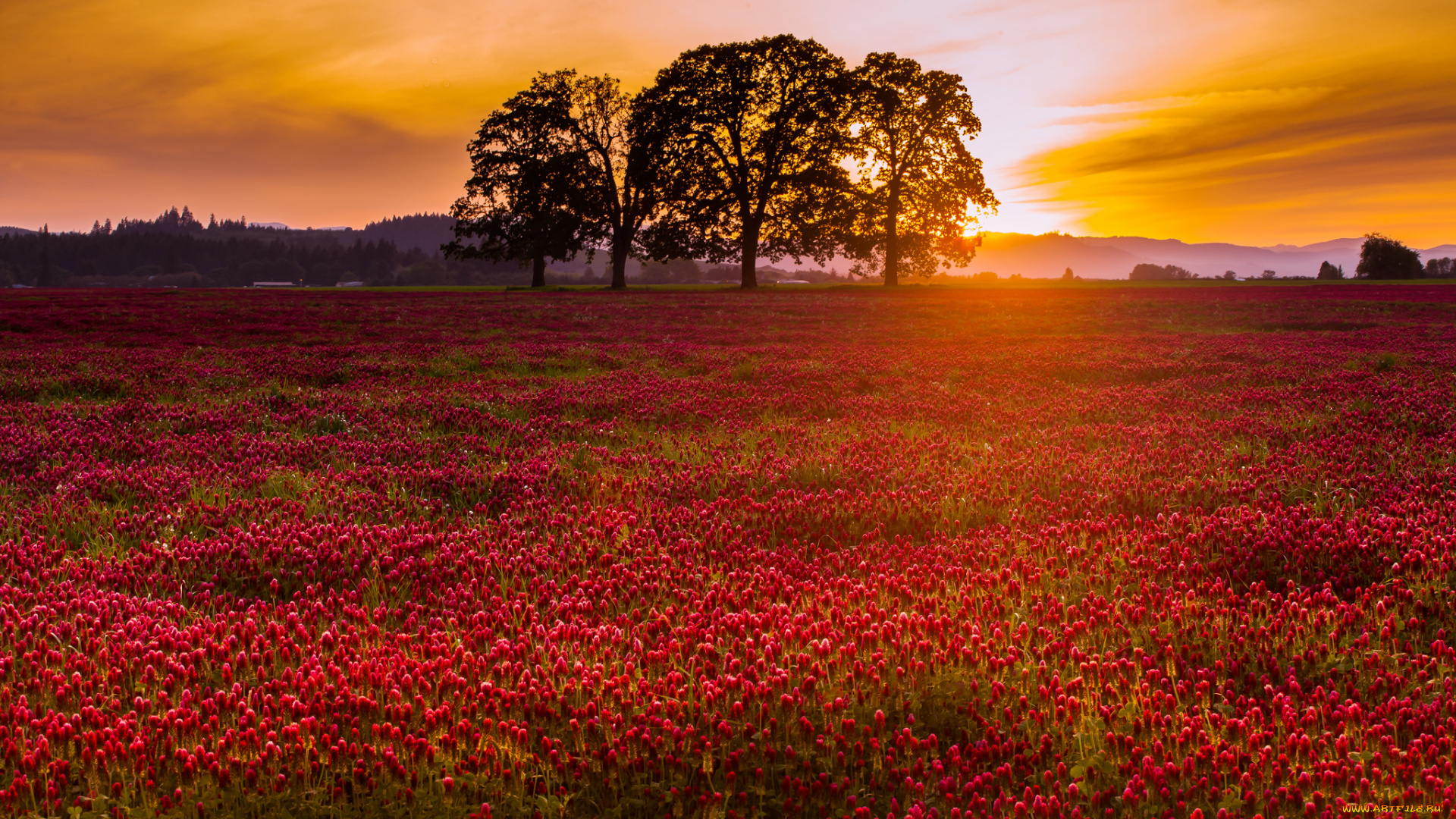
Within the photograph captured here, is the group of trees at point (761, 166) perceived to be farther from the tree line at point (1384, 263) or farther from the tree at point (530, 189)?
the tree line at point (1384, 263)

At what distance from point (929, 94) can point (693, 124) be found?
20.6m

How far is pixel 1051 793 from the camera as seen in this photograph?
10.7 feet

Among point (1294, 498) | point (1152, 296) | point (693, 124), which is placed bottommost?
point (1294, 498)

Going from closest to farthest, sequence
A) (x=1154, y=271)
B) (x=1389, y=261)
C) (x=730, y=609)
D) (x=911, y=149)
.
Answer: (x=730, y=609) → (x=911, y=149) → (x=1389, y=261) → (x=1154, y=271)

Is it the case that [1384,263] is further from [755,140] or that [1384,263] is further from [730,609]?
[730,609]

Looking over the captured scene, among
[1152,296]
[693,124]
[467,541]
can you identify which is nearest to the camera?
[467,541]

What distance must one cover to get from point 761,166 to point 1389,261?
101230mm

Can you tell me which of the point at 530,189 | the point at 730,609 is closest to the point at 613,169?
the point at 530,189

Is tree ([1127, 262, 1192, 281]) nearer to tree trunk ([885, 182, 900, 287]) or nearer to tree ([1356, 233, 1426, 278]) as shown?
tree ([1356, 233, 1426, 278])

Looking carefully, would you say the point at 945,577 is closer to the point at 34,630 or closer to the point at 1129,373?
the point at 34,630

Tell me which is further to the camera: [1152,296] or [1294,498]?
[1152,296]

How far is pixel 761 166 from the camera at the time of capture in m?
67.6

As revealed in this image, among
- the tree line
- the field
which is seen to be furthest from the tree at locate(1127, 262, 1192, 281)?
the field

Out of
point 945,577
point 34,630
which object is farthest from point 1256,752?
point 34,630
